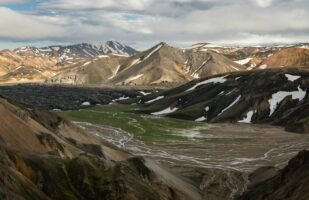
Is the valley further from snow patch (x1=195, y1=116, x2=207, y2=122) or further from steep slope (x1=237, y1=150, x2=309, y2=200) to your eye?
snow patch (x1=195, y1=116, x2=207, y2=122)

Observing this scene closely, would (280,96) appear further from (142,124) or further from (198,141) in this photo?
(198,141)

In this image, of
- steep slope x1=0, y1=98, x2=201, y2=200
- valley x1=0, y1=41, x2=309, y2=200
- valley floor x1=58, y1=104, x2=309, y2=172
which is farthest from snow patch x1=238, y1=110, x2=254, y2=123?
steep slope x1=0, y1=98, x2=201, y2=200

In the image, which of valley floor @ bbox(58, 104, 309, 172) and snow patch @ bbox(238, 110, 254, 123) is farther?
snow patch @ bbox(238, 110, 254, 123)

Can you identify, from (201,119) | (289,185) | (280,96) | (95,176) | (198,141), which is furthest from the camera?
(201,119)

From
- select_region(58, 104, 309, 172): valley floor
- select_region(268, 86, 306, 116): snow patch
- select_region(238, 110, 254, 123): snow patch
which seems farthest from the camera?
select_region(268, 86, 306, 116): snow patch

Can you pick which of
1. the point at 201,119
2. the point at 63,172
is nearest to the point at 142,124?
the point at 201,119

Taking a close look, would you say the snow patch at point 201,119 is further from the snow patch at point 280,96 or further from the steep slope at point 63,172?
the steep slope at point 63,172

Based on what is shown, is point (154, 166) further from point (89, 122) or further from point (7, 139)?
point (89, 122)

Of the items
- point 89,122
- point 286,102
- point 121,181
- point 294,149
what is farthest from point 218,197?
point 286,102
